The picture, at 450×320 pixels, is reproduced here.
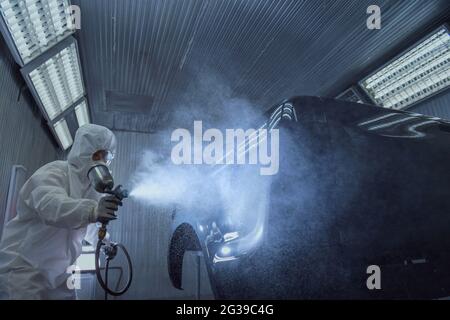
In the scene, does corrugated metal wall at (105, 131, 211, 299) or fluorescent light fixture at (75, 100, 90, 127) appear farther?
corrugated metal wall at (105, 131, 211, 299)

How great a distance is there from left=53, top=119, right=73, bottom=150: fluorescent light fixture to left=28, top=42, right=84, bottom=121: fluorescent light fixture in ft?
0.86

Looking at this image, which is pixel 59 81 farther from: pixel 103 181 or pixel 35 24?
pixel 103 181

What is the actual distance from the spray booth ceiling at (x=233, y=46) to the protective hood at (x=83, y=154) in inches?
47.8

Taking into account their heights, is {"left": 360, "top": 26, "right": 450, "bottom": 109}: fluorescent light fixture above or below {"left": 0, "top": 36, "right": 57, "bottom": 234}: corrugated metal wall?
above

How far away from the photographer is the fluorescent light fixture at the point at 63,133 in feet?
12.1

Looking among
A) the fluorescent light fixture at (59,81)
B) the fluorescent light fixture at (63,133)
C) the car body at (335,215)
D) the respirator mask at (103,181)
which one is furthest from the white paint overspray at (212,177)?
the fluorescent light fixture at (59,81)

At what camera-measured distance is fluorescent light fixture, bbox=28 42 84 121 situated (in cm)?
270

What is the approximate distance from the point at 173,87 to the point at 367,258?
9.79 ft

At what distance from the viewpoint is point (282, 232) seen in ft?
3.91

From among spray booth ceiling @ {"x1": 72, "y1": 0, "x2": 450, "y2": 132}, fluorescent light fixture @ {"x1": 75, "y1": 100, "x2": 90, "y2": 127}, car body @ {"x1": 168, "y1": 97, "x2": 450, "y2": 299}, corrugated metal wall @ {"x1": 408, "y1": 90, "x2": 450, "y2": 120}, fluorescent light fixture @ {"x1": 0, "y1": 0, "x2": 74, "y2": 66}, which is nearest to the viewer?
car body @ {"x1": 168, "y1": 97, "x2": 450, "y2": 299}

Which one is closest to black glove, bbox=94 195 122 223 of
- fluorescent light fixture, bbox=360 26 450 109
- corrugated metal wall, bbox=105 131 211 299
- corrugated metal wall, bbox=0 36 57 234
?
corrugated metal wall, bbox=0 36 57 234

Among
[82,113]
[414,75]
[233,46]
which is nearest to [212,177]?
[233,46]

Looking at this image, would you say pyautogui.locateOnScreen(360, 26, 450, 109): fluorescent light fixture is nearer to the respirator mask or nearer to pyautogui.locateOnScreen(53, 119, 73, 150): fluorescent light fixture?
the respirator mask
